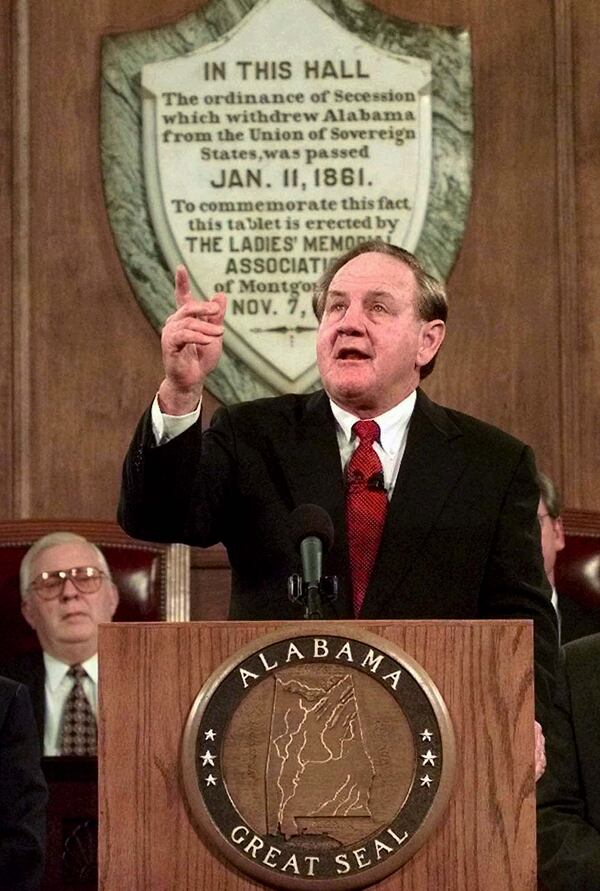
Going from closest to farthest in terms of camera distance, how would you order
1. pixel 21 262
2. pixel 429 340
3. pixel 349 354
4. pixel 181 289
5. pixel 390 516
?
pixel 181 289 < pixel 390 516 < pixel 349 354 < pixel 429 340 < pixel 21 262

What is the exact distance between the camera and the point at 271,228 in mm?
5785

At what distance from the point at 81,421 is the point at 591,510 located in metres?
1.79

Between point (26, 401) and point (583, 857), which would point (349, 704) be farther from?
point (26, 401)

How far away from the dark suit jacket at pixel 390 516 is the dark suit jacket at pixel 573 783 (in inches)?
18.3

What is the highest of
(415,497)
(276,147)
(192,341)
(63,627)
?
(276,147)

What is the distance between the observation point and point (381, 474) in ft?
9.20

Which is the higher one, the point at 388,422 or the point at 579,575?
the point at 388,422

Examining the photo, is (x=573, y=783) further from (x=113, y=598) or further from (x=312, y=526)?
(x=113, y=598)

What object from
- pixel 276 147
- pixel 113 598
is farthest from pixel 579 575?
pixel 276 147

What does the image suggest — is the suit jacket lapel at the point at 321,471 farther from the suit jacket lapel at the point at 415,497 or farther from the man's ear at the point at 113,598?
the man's ear at the point at 113,598

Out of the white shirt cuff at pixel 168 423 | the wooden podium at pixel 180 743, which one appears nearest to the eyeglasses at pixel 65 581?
the white shirt cuff at pixel 168 423

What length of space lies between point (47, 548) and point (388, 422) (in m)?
2.38

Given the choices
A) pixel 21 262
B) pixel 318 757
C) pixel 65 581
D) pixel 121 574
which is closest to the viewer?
pixel 318 757

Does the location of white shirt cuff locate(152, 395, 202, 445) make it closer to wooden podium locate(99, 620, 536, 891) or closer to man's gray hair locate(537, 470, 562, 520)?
wooden podium locate(99, 620, 536, 891)
